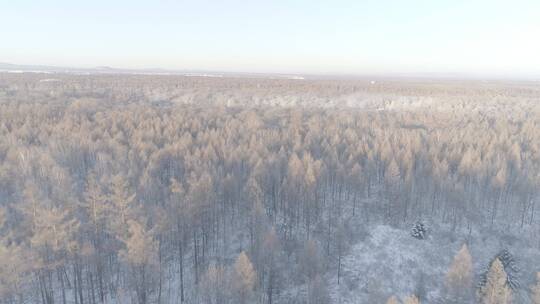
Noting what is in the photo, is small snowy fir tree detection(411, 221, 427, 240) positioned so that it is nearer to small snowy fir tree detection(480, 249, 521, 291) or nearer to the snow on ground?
the snow on ground

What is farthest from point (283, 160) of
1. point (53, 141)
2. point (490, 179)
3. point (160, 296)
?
point (53, 141)

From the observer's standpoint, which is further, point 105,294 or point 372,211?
point 372,211

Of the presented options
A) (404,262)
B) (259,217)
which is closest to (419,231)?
(404,262)

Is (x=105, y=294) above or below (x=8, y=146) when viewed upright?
below

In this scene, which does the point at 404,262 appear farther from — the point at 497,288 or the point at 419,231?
the point at 497,288

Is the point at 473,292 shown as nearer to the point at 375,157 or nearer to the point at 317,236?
the point at 317,236

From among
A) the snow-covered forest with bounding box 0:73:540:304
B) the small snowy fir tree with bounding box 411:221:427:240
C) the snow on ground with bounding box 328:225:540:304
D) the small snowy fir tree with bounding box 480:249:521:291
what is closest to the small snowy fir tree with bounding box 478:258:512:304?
the snow-covered forest with bounding box 0:73:540:304
